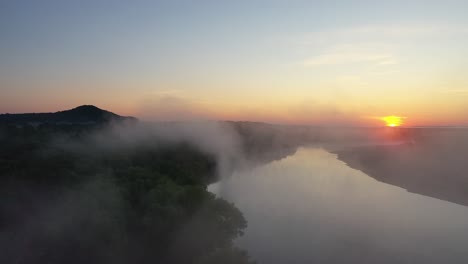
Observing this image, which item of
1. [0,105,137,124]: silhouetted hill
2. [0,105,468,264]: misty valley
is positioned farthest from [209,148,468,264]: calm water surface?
[0,105,137,124]: silhouetted hill

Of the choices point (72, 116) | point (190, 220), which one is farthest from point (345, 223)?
point (72, 116)

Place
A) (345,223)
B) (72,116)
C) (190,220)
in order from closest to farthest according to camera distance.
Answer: (190,220)
(345,223)
(72,116)

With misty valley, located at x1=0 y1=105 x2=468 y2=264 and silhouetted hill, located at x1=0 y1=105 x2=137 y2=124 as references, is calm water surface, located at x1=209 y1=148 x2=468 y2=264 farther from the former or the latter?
silhouetted hill, located at x1=0 y1=105 x2=137 y2=124

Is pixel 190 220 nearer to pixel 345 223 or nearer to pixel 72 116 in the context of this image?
pixel 345 223

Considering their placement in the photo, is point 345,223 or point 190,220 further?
point 345,223

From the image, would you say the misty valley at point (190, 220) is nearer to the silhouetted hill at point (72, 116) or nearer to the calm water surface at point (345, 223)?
the calm water surface at point (345, 223)

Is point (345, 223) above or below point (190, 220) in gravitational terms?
below

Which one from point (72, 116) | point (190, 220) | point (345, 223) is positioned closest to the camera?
point (190, 220)

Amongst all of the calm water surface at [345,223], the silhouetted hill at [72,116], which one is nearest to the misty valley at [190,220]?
the calm water surface at [345,223]
